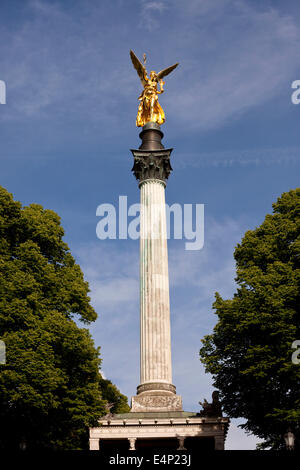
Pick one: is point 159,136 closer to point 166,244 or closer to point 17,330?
point 166,244

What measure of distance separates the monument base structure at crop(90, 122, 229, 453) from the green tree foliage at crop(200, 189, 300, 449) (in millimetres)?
2183

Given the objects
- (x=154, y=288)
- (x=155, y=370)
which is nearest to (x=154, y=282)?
(x=154, y=288)

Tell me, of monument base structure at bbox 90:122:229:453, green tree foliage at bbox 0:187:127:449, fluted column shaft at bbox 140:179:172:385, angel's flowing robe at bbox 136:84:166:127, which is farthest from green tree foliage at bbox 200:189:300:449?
angel's flowing robe at bbox 136:84:166:127

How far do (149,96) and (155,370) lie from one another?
900 inches

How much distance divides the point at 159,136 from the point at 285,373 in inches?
890

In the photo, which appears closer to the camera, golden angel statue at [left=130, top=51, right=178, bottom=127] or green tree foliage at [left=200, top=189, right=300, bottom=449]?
green tree foliage at [left=200, top=189, right=300, bottom=449]

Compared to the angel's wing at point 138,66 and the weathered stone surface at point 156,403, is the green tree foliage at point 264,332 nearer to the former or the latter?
the weathered stone surface at point 156,403

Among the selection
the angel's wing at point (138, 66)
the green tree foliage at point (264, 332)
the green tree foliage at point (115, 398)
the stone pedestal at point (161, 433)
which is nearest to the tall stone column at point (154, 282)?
the stone pedestal at point (161, 433)

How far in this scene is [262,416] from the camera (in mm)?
33344

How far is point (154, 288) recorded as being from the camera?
130 feet

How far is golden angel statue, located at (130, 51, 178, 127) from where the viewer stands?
46.5m

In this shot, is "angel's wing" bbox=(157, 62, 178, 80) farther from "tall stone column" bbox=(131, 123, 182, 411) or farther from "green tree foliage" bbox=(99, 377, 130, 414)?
"green tree foliage" bbox=(99, 377, 130, 414)

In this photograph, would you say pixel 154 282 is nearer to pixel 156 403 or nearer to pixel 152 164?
pixel 156 403

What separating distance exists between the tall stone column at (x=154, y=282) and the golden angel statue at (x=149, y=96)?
1125 millimetres
